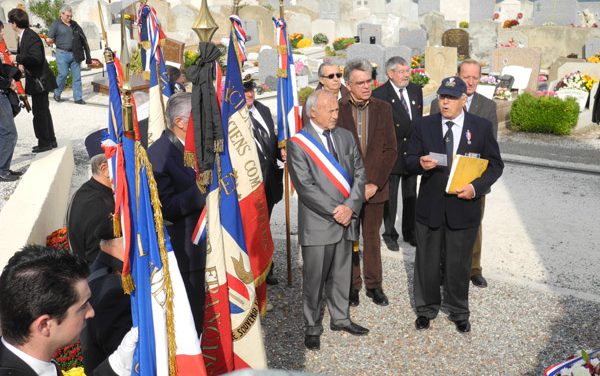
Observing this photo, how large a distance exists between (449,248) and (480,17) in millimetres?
28434

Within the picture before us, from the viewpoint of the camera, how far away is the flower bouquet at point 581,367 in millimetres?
3775

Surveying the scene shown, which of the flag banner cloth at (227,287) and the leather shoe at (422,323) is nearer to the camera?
the flag banner cloth at (227,287)

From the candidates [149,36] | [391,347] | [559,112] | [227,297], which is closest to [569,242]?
[391,347]

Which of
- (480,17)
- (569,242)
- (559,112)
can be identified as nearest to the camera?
(569,242)

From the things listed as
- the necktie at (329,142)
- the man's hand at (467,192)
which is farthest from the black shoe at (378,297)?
the necktie at (329,142)

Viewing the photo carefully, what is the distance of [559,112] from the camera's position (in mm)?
12383

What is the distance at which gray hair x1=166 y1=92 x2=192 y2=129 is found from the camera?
180 inches

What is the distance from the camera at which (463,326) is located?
541 cm

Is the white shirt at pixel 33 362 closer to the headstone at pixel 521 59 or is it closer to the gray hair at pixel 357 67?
the gray hair at pixel 357 67

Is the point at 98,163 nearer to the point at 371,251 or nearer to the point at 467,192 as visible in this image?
the point at 371,251

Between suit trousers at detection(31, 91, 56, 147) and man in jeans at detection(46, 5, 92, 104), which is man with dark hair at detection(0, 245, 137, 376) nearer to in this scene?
suit trousers at detection(31, 91, 56, 147)

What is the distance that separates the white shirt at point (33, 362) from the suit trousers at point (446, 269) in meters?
3.64

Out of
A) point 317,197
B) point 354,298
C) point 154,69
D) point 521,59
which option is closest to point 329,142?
point 317,197

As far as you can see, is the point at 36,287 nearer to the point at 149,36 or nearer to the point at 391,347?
the point at 391,347
